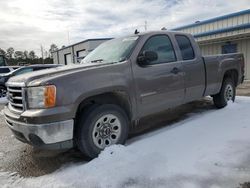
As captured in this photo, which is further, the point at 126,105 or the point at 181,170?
the point at 126,105

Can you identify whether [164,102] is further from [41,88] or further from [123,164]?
[41,88]

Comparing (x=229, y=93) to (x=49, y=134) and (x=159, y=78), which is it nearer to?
(x=159, y=78)

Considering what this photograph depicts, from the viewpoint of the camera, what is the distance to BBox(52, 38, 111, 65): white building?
2994 centimetres

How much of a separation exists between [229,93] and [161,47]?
3.02 metres

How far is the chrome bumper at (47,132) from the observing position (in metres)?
3.47

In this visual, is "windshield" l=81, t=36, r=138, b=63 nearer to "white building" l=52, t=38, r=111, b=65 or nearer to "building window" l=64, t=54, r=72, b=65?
"white building" l=52, t=38, r=111, b=65

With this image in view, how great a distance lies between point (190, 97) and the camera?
220 inches

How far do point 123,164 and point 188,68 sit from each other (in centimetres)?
267

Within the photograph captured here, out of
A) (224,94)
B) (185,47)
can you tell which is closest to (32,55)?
(224,94)

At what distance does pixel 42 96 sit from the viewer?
347 cm

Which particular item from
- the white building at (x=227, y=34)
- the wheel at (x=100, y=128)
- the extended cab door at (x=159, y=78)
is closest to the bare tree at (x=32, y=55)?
the white building at (x=227, y=34)

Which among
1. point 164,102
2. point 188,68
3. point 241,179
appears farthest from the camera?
point 188,68

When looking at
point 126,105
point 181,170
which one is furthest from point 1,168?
point 181,170

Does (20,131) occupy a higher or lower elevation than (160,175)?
higher
